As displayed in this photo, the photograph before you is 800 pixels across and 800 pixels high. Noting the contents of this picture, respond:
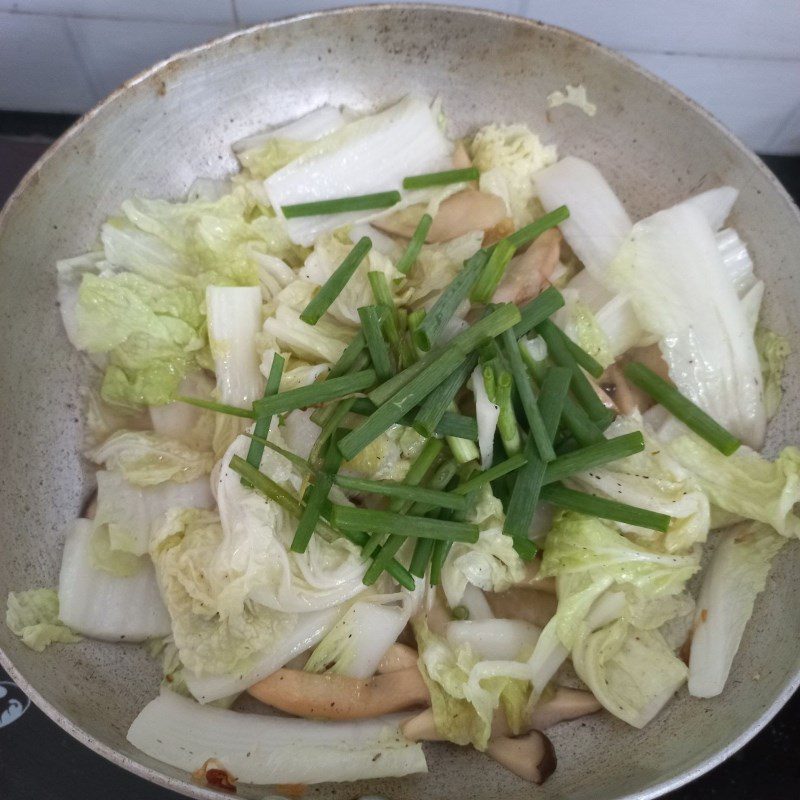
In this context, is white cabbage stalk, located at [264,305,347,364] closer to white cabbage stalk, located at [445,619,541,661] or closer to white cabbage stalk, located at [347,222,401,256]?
white cabbage stalk, located at [347,222,401,256]

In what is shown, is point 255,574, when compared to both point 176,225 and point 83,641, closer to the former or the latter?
point 83,641

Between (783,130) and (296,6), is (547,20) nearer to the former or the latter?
(296,6)

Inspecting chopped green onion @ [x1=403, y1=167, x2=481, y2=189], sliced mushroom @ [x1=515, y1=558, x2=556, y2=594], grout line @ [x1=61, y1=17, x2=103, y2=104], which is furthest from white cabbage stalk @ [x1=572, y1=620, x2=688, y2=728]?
grout line @ [x1=61, y1=17, x2=103, y2=104]

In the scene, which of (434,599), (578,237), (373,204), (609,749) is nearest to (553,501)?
(434,599)

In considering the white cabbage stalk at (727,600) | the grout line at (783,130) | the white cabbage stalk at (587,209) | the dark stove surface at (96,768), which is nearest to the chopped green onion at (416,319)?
the white cabbage stalk at (587,209)

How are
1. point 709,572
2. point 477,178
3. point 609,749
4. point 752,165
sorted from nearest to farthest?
point 609,749
point 709,572
point 752,165
point 477,178

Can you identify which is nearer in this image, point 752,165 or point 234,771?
point 234,771
